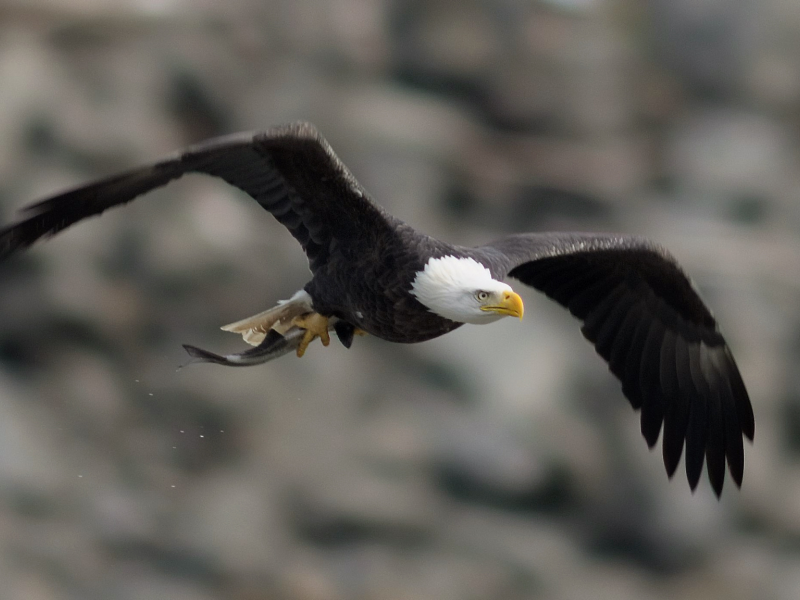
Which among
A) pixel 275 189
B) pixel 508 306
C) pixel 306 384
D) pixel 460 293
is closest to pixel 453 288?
pixel 460 293

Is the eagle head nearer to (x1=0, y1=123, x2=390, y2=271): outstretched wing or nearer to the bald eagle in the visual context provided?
the bald eagle

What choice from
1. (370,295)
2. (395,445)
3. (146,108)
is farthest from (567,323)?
(370,295)

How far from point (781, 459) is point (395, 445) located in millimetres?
3586

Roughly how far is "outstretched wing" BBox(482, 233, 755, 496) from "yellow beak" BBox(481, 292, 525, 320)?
1.09 m

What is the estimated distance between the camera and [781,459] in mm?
12477

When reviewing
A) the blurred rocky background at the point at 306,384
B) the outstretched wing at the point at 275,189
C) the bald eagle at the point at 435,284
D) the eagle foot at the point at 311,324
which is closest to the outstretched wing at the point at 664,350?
the bald eagle at the point at 435,284

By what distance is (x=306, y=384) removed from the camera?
1216cm

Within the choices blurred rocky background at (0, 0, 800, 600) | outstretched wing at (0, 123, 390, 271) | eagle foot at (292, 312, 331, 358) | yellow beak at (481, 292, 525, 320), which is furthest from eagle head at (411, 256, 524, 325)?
A: blurred rocky background at (0, 0, 800, 600)

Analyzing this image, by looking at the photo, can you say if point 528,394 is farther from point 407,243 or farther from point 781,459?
point 407,243

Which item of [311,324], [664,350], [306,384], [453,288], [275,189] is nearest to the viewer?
[453,288]

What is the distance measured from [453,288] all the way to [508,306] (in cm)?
19

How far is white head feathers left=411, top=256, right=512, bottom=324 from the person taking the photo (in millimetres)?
4359

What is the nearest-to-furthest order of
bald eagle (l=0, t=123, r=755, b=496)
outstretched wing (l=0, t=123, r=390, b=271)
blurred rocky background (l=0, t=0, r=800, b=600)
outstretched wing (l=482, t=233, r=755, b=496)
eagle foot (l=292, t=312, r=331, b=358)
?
outstretched wing (l=0, t=123, r=390, b=271) < bald eagle (l=0, t=123, r=755, b=496) < eagle foot (l=292, t=312, r=331, b=358) < outstretched wing (l=482, t=233, r=755, b=496) < blurred rocky background (l=0, t=0, r=800, b=600)

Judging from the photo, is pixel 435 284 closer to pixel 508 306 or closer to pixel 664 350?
pixel 508 306
